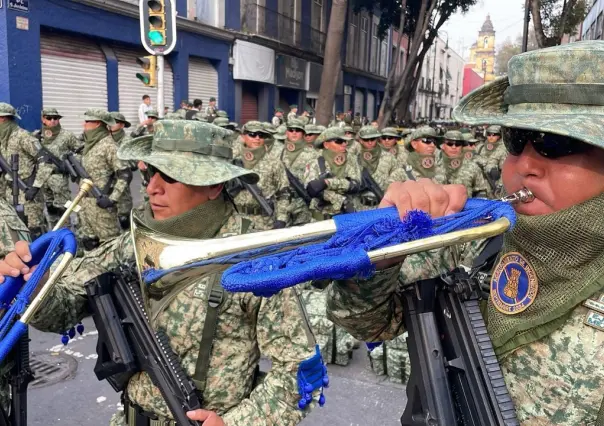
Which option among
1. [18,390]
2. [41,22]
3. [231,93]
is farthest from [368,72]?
[18,390]

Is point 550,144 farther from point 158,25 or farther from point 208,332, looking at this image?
point 158,25

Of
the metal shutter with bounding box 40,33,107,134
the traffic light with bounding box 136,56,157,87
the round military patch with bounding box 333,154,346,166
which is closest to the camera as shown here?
the round military patch with bounding box 333,154,346,166

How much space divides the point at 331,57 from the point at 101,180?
27.0ft

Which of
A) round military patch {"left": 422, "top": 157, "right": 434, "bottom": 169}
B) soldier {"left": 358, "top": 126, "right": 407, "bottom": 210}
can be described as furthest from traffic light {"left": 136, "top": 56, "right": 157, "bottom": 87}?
round military patch {"left": 422, "top": 157, "right": 434, "bottom": 169}

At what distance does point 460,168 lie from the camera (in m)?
8.73

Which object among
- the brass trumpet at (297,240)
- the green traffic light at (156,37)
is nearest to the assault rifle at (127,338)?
the brass trumpet at (297,240)

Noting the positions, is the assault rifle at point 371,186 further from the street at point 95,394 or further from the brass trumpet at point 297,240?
the brass trumpet at point 297,240

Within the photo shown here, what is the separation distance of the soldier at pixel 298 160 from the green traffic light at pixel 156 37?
255cm

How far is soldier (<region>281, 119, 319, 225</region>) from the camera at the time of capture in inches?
307

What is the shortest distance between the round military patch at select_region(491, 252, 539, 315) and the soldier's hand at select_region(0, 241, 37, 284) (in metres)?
1.59

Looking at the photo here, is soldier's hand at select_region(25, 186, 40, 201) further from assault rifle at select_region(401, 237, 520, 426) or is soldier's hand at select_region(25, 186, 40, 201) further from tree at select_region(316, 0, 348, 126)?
tree at select_region(316, 0, 348, 126)

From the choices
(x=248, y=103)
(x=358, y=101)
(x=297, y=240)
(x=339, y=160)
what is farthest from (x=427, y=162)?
(x=358, y=101)

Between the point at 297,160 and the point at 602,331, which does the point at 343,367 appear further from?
the point at 297,160

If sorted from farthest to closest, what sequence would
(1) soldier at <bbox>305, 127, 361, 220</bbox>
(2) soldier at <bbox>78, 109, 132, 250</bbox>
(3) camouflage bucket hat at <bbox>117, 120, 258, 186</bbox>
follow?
(1) soldier at <bbox>305, 127, 361, 220</bbox> < (2) soldier at <bbox>78, 109, 132, 250</bbox> < (3) camouflage bucket hat at <bbox>117, 120, 258, 186</bbox>
